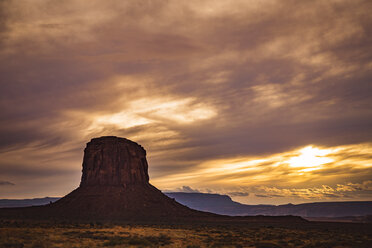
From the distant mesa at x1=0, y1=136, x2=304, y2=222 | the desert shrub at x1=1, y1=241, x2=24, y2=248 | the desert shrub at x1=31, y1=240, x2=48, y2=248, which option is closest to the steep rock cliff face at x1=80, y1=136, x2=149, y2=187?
the distant mesa at x1=0, y1=136, x2=304, y2=222

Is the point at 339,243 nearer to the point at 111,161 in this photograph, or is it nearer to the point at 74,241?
the point at 74,241

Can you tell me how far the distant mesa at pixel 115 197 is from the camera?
289ft

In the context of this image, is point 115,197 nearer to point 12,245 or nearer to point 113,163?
point 113,163

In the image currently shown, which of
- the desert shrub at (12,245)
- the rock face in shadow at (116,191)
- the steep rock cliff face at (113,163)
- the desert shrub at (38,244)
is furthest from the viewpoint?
the steep rock cliff face at (113,163)

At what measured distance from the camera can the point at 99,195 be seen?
9956cm

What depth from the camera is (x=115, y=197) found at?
9819cm

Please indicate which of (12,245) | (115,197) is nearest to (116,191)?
(115,197)

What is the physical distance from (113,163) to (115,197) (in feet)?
53.1

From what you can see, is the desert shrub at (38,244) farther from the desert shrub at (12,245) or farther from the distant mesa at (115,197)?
the distant mesa at (115,197)

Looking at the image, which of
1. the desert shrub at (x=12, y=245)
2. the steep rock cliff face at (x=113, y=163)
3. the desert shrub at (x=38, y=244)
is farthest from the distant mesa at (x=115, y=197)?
the desert shrub at (x=12, y=245)

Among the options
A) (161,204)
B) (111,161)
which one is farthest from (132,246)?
(111,161)

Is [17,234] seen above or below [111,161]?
below

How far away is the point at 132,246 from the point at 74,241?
5.53 metres

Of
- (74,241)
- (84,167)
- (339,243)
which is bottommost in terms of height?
(339,243)
